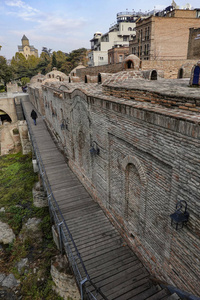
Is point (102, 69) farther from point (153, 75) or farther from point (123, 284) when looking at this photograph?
point (123, 284)

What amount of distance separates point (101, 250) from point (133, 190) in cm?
254

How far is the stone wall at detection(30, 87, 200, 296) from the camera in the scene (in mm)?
4191

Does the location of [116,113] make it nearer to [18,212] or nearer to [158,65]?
[18,212]

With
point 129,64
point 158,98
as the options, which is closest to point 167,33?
point 129,64

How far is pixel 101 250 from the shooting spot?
735 centimetres

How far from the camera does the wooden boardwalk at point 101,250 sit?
237 inches

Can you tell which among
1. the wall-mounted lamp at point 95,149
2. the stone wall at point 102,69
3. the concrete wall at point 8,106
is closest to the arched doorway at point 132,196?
the wall-mounted lamp at point 95,149

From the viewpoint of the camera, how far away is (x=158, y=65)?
71.2 ft

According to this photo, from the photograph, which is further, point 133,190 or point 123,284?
point 133,190

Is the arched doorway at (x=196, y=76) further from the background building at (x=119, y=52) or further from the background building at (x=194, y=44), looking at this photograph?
the background building at (x=119, y=52)

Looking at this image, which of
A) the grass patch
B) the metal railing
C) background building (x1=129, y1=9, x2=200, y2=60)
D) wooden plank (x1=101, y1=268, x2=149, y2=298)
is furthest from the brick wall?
background building (x1=129, y1=9, x2=200, y2=60)

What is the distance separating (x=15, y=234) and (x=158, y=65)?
19.8 m

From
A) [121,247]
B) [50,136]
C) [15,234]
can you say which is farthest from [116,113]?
[50,136]

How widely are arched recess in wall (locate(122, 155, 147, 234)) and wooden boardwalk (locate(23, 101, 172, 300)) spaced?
1.04 meters
